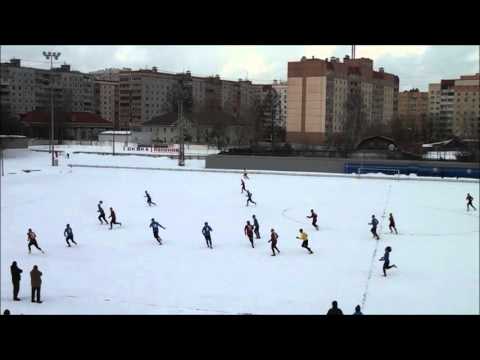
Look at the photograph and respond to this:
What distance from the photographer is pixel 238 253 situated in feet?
Answer: 48.2

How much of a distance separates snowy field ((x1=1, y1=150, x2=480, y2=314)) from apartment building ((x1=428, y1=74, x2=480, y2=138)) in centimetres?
5543

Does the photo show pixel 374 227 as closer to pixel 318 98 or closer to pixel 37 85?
pixel 318 98

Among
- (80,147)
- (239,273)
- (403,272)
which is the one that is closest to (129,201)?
(239,273)

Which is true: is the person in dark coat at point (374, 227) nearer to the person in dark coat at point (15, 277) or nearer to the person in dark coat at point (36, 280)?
the person in dark coat at point (36, 280)

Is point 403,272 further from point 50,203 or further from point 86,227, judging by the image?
point 50,203

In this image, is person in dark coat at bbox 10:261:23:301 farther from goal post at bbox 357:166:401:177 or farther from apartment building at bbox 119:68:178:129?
apartment building at bbox 119:68:178:129

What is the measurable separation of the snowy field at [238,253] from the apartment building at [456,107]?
2182 inches

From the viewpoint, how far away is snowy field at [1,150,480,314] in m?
10.6

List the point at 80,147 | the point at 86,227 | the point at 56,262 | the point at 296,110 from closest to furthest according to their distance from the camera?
the point at 56,262
the point at 86,227
the point at 80,147
the point at 296,110

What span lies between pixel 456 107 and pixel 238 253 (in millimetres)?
87973

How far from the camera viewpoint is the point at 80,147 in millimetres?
58938

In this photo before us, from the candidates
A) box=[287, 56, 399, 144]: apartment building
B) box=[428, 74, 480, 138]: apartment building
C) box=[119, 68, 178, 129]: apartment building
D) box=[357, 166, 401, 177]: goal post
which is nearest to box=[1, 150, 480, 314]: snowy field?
box=[357, 166, 401, 177]: goal post
